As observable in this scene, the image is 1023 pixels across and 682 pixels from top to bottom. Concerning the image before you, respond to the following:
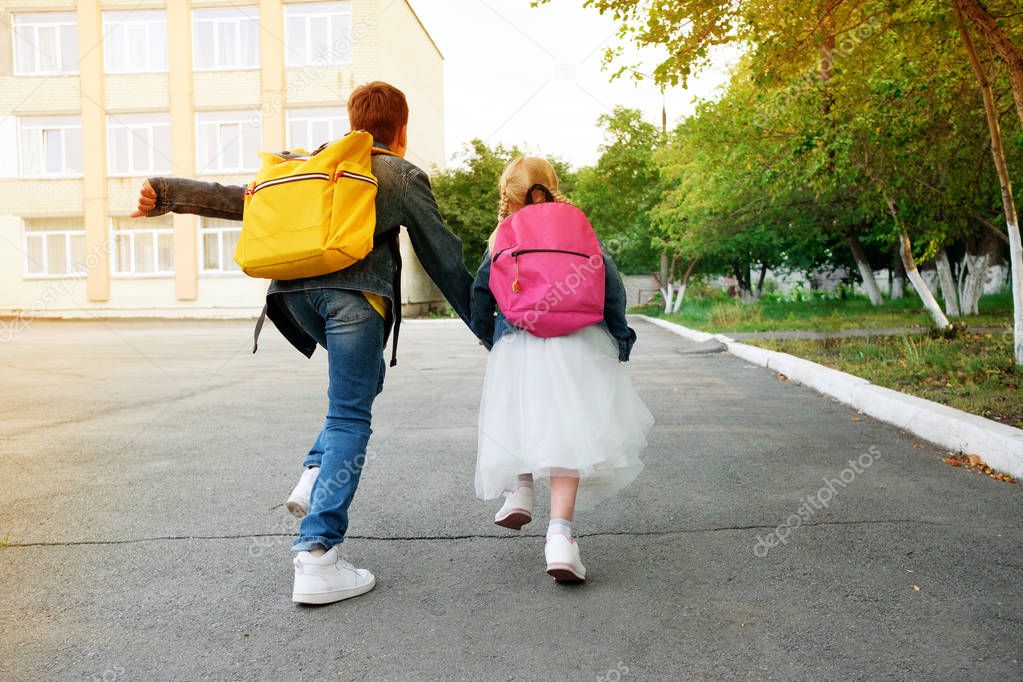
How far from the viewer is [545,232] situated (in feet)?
11.0

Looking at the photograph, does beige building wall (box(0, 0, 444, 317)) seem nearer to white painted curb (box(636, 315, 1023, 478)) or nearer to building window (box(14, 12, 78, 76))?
building window (box(14, 12, 78, 76))

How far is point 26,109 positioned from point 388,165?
33.8m

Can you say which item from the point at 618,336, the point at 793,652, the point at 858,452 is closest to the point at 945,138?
the point at 858,452

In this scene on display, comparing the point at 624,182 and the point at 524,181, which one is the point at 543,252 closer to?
the point at 524,181

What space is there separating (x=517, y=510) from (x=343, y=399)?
925 millimetres

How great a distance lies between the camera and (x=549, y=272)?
3309mm

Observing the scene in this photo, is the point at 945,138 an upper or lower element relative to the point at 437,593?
upper

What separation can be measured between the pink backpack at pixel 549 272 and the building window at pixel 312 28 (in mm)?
29495

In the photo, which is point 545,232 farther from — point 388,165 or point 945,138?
point 945,138

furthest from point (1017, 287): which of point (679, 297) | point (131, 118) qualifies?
point (131, 118)

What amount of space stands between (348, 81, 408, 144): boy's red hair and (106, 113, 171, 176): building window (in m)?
30.3

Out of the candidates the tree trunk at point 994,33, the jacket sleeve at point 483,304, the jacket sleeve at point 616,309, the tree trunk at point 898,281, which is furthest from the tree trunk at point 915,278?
the tree trunk at point 898,281

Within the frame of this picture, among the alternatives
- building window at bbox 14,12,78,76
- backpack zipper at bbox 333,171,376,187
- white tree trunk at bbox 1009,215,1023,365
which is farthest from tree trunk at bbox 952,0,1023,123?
building window at bbox 14,12,78,76

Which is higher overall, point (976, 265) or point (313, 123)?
point (313, 123)
